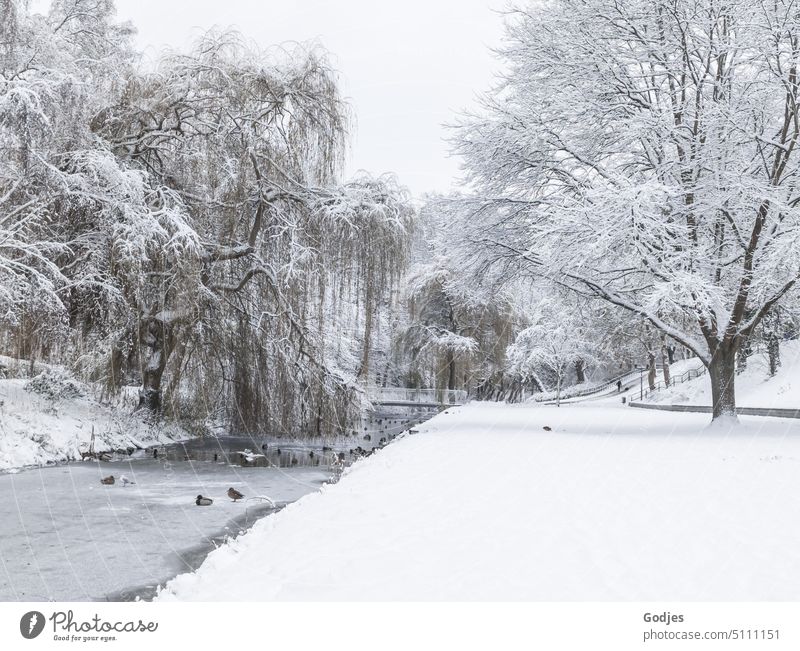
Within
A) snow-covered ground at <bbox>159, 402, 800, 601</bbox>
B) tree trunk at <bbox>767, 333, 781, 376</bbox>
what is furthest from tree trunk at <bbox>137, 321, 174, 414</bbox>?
tree trunk at <bbox>767, 333, 781, 376</bbox>

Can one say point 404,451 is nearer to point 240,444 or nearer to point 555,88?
point 240,444

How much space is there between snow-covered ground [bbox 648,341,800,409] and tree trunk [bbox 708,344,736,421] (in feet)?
28.6

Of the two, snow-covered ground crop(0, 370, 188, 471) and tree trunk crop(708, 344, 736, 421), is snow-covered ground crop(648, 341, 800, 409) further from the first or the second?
snow-covered ground crop(0, 370, 188, 471)

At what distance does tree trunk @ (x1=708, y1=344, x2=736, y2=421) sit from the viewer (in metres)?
14.1

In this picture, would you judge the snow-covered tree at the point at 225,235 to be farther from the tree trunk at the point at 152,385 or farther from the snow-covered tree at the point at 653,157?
the snow-covered tree at the point at 653,157

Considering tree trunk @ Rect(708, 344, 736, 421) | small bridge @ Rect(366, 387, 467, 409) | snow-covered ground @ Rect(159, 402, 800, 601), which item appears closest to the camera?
snow-covered ground @ Rect(159, 402, 800, 601)

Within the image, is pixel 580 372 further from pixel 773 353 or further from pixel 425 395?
pixel 773 353

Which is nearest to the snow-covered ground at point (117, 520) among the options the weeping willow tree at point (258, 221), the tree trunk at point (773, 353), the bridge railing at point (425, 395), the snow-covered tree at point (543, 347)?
the weeping willow tree at point (258, 221)

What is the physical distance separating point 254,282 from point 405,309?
67.4ft

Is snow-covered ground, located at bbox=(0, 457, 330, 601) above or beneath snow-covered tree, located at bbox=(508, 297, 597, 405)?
beneath

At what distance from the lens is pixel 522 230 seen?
598 inches

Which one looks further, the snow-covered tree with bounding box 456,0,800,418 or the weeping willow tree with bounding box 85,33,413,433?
the weeping willow tree with bounding box 85,33,413,433

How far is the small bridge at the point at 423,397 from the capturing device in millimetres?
32375

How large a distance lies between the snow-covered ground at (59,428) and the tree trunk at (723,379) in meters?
12.1
